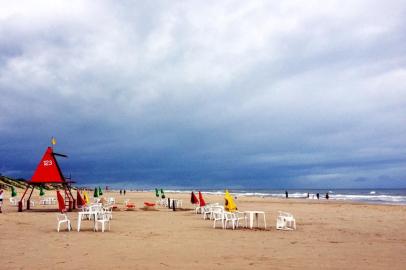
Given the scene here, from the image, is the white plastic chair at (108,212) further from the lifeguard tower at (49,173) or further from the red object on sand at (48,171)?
the red object on sand at (48,171)

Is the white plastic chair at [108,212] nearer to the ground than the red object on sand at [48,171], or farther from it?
nearer to the ground

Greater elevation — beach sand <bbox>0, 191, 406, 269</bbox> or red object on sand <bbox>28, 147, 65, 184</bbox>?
red object on sand <bbox>28, 147, 65, 184</bbox>

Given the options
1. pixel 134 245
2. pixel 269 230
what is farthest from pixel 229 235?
pixel 134 245

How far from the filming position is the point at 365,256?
9438 millimetres

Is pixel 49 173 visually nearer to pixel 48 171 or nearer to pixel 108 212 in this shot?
pixel 48 171

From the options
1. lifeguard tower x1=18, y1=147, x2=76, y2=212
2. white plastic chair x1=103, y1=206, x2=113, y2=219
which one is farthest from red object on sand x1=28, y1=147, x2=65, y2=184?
white plastic chair x1=103, y1=206, x2=113, y2=219

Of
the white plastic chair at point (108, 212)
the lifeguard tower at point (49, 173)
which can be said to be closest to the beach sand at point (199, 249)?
the white plastic chair at point (108, 212)

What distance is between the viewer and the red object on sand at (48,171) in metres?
24.9

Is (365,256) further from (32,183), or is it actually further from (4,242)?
(32,183)

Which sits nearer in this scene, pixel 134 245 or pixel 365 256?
pixel 365 256

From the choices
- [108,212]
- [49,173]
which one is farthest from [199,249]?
[49,173]

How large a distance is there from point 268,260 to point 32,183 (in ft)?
65.7

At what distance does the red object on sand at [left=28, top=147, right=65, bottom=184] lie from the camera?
981 inches

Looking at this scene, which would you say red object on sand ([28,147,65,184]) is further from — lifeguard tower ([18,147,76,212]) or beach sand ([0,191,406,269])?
beach sand ([0,191,406,269])
